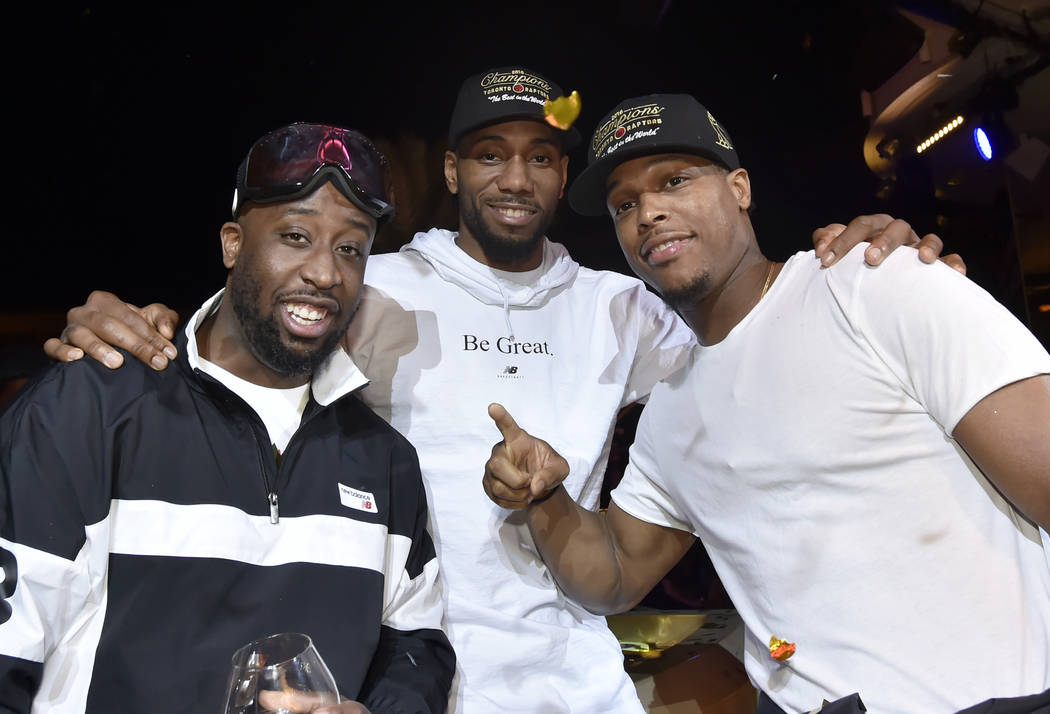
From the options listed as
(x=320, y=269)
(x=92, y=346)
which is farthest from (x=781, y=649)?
(x=92, y=346)

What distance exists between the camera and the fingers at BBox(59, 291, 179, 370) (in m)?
1.53

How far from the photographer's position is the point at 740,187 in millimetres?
2064

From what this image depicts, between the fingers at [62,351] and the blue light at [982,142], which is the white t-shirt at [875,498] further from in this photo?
the blue light at [982,142]

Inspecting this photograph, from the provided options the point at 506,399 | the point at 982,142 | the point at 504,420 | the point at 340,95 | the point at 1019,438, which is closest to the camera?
the point at 1019,438

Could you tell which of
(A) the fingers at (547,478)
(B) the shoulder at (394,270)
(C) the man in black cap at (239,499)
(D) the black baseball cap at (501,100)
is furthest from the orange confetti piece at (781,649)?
(D) the black baseball cap at (501,100)

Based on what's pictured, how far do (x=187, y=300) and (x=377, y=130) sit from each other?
4.09 ft

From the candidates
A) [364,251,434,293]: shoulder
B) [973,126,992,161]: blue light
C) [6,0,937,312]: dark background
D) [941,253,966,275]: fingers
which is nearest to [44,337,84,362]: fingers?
[364,251,434,293]: shoulder

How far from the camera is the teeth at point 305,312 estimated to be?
1.69 m

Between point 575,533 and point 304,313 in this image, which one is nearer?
point 304,313

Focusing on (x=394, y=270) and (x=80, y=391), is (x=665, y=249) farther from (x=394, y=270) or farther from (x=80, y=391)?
(x=80, y=391)

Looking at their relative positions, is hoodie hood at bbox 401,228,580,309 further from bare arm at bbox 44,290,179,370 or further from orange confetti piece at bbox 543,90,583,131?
bare arm at bbox 44,290,179,370

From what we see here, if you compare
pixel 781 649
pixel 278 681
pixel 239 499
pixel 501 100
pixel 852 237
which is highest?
pixel 501 100

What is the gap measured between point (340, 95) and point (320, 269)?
2502mm

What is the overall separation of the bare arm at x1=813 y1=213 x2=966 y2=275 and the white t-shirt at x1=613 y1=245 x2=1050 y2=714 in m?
0.03
